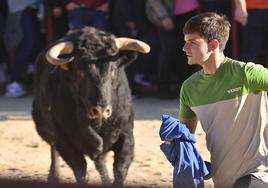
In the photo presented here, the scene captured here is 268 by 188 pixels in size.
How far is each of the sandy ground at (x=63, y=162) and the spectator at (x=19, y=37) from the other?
1.19 ft

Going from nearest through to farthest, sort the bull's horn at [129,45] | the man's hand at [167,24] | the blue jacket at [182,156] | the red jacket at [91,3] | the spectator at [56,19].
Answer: the blue jacket at [182,156]
the bull's horn at [129,45]
the man's hand at [167,24]
the red jacket at [91,3]
the spectator at [56,19]

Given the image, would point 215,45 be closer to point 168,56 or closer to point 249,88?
point 249,88

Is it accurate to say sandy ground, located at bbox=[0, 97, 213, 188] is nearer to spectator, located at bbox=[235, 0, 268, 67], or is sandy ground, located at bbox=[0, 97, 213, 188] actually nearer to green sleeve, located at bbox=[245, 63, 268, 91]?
spectator, located at bbox=[235, 0, 268, 67]

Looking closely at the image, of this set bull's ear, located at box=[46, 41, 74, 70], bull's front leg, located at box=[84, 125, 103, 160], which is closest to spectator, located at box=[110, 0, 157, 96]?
bull's ear, located at box=[46, 41, 74, 70]

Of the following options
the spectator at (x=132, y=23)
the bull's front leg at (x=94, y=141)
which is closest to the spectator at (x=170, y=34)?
the spectator at (x=132, y=23)

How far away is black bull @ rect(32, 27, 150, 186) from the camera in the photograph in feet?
20.8

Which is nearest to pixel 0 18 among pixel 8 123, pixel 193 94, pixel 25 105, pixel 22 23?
pixel 22 23

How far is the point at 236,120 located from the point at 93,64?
2750 mm

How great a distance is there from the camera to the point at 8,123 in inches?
366

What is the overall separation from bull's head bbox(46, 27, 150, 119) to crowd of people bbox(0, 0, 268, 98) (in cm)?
330

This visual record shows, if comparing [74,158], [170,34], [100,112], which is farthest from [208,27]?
[170,34]

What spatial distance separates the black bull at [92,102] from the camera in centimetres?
633

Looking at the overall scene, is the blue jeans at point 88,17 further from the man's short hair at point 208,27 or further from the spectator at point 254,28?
the man's short hair at point 208,27

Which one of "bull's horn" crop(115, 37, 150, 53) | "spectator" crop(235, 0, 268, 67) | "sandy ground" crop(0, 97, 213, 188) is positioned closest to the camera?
"bull's horn" crop(115, 37, 150, 53)
